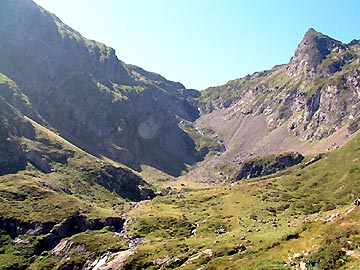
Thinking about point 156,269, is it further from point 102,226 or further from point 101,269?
point 102,226

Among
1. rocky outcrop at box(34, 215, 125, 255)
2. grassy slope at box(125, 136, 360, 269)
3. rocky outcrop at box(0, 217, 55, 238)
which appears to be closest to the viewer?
grassy slope at box(125, 136, 360, 269)

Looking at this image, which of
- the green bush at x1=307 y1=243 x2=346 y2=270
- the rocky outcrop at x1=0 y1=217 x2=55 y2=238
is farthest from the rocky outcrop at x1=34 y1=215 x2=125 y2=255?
the green bush at x1=307 y1=243 x2=346 y2=270

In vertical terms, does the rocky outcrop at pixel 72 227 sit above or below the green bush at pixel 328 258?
below

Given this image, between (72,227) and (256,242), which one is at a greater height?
(72,227)

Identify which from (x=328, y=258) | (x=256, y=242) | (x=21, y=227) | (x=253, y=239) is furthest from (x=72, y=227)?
(x=328, y=258)

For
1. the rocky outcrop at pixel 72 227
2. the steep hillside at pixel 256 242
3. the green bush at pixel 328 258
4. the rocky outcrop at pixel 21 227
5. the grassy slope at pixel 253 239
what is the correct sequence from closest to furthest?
the green bush at pixel 328 258 → the steep hillside at pixel 256 242 → the grassy slope at pixel 253 239 → the rocky outcrop at pixel 72 227 → the rocky outcrop at pixel 21 227

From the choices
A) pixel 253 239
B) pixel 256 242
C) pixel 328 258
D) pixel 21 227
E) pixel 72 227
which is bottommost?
pixel 253 239

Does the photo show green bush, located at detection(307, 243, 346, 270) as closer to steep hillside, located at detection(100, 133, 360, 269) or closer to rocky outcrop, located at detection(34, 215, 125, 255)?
steep hillside, located at detection(100, 133, 360, 269)

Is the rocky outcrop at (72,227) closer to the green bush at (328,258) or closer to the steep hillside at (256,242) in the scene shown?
the steep hillside at (256,242)

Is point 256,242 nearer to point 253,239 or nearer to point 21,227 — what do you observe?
point 253,239

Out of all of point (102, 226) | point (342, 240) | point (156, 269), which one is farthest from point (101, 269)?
point (342, 240)

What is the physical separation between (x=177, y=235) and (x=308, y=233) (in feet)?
357

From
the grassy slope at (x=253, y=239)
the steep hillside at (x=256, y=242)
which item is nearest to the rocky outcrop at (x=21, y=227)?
the steep hillside at (x=256, y=242)

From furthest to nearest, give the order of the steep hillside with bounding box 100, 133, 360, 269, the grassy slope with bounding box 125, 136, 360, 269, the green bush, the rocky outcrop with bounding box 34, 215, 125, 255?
1. the rocky outcrop with bounding box 34, 215, 125, 255
2. the grassy slope with bounding box 125, 136, 360, 269
3. the steep hillside with bounding box 100, 133, 360, 269
4. the green bush
